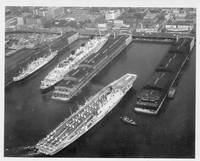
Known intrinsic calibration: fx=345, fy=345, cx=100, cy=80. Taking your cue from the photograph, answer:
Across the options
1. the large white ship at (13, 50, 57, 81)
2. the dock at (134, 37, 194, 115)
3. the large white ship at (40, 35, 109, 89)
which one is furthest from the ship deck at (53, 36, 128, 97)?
the dock at (134, 37, 194, 115)

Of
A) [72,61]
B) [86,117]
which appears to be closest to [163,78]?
[86,117]

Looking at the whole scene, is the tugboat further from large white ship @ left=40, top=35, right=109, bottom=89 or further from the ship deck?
large white ship @ left=40, top=35, right=109, bottom=89

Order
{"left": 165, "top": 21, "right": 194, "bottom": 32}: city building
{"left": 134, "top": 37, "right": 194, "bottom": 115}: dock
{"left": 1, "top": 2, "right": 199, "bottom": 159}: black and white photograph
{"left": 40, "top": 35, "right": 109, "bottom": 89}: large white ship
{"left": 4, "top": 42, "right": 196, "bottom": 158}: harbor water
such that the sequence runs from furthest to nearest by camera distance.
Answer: {"left": 165, "top": 21, "right": 194, "bottom": 32}: city building
{"left": 40, "top": 35, "right": 109, "bottom": 89}: large white ship
{"left": 134, "top": 37, "right": 194, "bottom": 115}: dock
{"left": 1, "top": 2, "right": 199, "bottom": 159}: black and white photograph
{"left": 4, "top": 42, "right": 196, "bottom": 158}: harbor water

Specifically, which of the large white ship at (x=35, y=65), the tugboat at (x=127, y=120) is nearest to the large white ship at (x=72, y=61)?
the large white ship at (x=35, y=65)

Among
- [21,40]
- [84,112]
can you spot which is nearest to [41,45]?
[21,40]

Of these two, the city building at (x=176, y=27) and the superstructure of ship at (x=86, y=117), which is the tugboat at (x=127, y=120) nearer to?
the superstructure of ship at (x=86, y=117)
